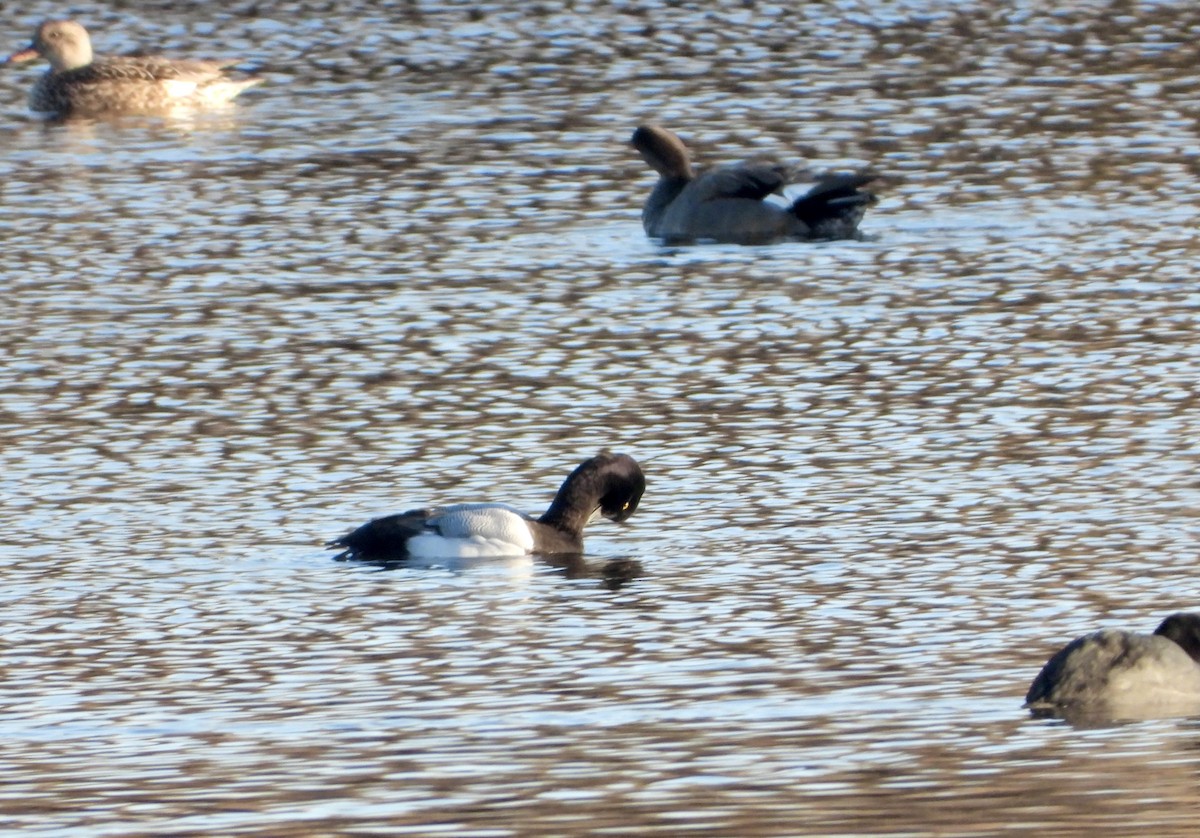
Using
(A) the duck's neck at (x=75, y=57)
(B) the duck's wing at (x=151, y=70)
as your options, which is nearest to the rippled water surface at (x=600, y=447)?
(B) the duck's wing at (x=151, y=70)

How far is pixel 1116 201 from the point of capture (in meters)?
19.2

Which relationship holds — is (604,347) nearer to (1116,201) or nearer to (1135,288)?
(1135,288)

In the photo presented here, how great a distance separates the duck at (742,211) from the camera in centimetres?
1923

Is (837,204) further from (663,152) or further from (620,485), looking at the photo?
A: (620,485)

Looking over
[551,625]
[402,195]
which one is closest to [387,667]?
[551,625]

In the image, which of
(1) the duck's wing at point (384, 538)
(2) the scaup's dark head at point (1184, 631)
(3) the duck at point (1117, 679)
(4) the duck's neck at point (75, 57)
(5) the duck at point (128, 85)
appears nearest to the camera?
(3) the duck at point (1117, 679)

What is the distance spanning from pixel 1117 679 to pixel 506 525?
347cm

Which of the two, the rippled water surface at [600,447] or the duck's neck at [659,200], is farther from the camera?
the duck's neck at [659,200]

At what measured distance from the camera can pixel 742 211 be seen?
1972 centimetres

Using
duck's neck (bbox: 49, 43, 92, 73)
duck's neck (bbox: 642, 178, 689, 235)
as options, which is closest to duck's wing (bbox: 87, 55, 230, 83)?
duck's neck (bbox: 49, 43, 92, 73)

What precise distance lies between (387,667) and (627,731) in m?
1.25

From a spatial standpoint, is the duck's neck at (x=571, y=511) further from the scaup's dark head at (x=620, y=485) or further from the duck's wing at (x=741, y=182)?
the duck's wing at (x=741, y=182)

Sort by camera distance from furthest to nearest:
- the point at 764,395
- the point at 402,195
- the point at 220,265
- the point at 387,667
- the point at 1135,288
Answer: the point at 402,195 → the point at 220,265 → the point at 1135,288 → the point at 764,395 → the point at 387,667

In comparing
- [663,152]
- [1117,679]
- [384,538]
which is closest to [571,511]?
[384,538]
